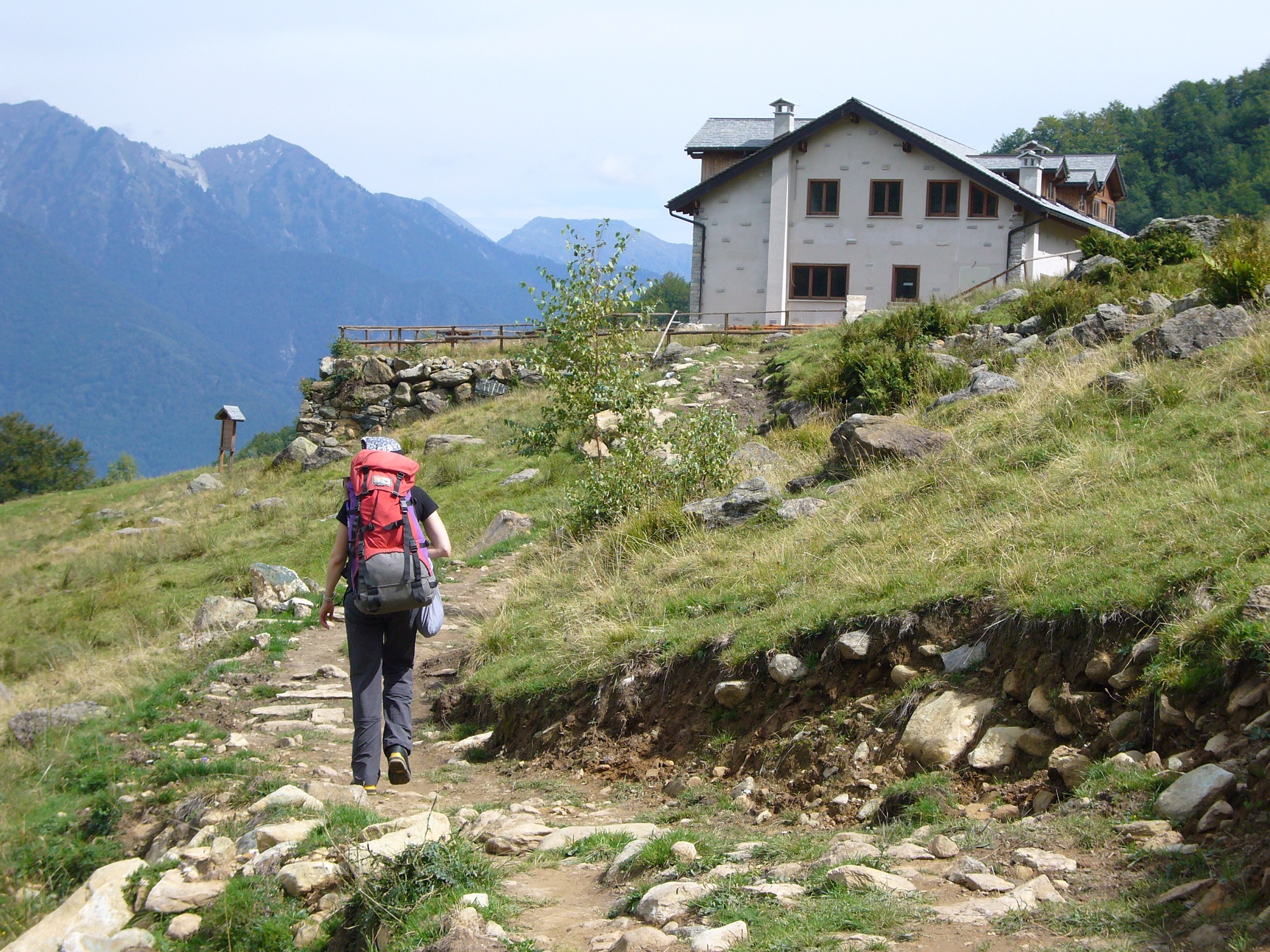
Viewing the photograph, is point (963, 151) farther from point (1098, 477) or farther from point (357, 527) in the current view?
point (357, 527)

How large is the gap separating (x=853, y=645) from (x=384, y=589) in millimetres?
2928

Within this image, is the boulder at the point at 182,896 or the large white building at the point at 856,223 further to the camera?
the large white building at the point at 856,223

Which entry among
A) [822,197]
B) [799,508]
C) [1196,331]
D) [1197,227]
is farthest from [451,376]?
[1196,331]

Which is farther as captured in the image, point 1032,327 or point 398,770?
point 1032,327

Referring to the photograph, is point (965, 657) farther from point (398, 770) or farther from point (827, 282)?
point (827, 282)

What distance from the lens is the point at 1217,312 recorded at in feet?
35.7

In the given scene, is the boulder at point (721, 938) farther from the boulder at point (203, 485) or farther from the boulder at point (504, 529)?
the boulder at point (203, 485)

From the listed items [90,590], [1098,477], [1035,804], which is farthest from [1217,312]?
[90,590]

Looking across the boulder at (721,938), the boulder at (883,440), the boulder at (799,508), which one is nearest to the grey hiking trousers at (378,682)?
the boulder at (721,938)

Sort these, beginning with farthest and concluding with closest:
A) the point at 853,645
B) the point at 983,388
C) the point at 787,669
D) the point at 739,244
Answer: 1. the point at 739,244
2. the point at 983,388
3. the point at 787,669
4. the point at 853,645

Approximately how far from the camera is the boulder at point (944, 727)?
550 centimetres

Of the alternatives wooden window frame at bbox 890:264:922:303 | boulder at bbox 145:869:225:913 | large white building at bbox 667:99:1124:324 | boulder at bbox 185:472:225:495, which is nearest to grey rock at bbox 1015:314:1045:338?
boulder at bbox 145:869:225:913

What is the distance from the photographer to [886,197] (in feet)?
111

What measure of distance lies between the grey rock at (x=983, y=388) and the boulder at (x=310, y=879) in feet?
30.3
